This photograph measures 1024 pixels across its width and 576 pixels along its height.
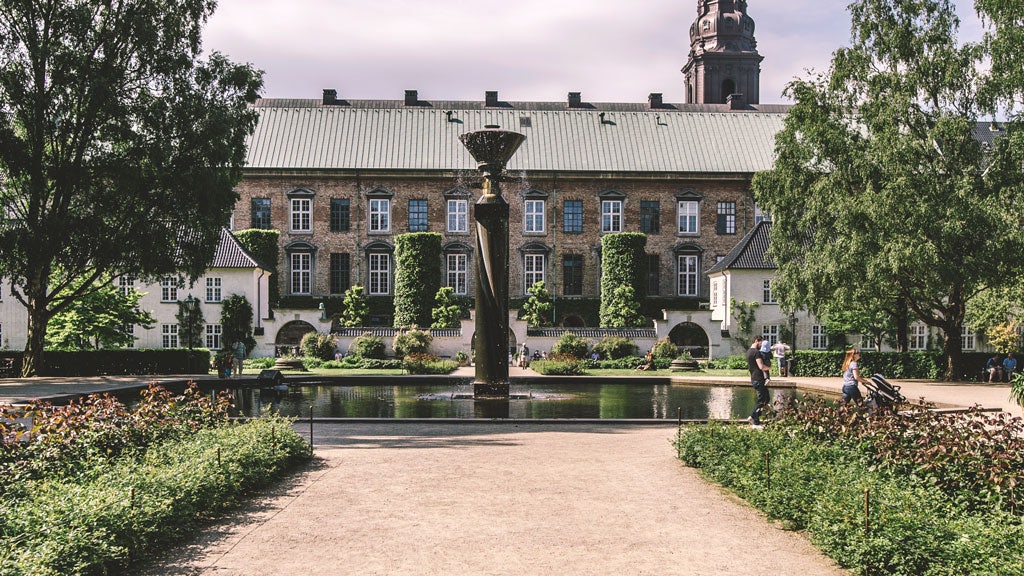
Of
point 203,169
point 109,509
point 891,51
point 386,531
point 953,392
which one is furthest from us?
point 891,51

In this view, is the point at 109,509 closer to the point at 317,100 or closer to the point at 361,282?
the point at 361,282

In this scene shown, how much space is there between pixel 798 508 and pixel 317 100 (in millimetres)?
55989

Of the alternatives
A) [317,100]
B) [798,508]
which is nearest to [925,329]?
[317,100]

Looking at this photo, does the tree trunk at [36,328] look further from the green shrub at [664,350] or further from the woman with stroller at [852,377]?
the woman with stroller at [852,377]

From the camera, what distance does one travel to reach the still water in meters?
18.7

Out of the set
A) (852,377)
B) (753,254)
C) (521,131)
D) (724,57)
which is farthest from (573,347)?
(724,57)

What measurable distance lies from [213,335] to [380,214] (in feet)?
43.5

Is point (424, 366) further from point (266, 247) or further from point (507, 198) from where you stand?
point (507, 198)

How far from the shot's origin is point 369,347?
130ft

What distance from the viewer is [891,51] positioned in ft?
106

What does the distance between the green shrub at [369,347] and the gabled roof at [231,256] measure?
24.0 ft

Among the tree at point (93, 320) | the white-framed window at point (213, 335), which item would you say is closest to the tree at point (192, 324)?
the white-framed window at point (213, 335)

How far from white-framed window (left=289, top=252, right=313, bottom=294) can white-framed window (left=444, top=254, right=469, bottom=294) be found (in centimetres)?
789

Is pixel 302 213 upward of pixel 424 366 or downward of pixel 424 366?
upward
